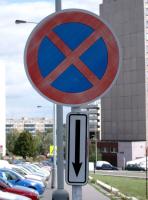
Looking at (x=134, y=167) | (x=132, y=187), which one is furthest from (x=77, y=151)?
(x=134, y=167)

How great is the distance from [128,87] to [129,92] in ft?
3.99

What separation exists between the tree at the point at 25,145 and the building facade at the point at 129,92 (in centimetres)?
1743

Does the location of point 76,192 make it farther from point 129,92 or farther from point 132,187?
point 129,92

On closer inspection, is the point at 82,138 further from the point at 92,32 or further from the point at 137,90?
the point at 137,90

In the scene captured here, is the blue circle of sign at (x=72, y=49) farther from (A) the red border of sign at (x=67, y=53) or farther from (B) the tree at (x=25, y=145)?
(B) the tree at (x=25, y=145)

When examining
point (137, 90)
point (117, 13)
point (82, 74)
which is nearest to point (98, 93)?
point (82, 74)

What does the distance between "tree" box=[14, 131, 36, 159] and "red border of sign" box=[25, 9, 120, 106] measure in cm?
13559

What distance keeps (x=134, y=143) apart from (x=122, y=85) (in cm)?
1594

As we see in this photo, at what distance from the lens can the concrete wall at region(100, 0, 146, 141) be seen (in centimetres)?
13225

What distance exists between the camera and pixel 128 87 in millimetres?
135375

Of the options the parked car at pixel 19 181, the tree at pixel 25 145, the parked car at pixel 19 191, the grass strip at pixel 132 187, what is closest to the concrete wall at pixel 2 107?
the tree at pixel 25 145

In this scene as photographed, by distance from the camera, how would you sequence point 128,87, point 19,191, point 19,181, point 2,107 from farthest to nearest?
point 128,87 < point 2,107 < point 19,181 < point 19,191

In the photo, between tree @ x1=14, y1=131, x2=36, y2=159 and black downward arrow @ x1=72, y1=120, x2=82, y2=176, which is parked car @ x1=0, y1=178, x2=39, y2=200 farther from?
tree @ x1=14, y1=131, x2=36, y2=159

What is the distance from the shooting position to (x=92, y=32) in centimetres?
504
